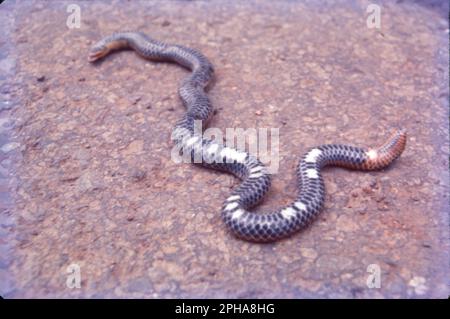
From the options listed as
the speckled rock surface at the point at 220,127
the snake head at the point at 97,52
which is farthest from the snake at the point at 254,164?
the snake head at the point at 97,52

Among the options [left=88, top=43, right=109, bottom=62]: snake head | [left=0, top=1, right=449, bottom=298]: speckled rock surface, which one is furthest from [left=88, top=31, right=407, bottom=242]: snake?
[left=88, top=43, right=109, bottom=62]: snake head

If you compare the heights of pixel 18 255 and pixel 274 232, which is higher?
pixel 274 232

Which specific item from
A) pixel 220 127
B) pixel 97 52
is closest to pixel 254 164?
pixel 220 127

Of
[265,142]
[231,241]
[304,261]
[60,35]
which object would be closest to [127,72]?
[60,35]

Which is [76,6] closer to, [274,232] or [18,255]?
[18,255]

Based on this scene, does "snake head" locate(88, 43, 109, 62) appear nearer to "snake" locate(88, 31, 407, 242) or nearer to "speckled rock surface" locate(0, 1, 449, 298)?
"speckled rock surface" locate(0, 1, 449, 298)

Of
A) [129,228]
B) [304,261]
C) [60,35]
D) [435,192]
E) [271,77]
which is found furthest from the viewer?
[60,35]

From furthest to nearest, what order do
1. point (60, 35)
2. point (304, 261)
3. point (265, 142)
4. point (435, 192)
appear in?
1. point (60, 35)
2. point (265, 142)
3. point (435, 192)
4. point (304, 261)
